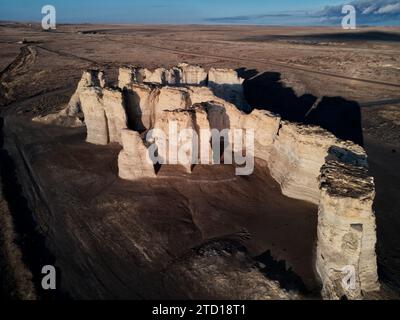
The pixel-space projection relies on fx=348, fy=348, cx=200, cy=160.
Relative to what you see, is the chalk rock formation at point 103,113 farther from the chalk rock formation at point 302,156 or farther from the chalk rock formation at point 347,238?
the chalk rock formation at point 347,238

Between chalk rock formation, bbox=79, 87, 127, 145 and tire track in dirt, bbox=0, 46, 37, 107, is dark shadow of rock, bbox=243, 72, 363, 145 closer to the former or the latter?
chalk rock formation, bbox=79, 87, 127, 145

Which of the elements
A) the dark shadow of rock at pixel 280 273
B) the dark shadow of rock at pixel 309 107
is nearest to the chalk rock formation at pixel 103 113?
the dark shadow of rock at pixel 280 273

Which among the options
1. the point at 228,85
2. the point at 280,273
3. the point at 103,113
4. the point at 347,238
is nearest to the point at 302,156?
the point at 347,238

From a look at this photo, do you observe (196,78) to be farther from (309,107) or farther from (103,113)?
(309,107)

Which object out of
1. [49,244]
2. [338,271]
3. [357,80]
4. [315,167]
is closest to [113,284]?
[49,244]

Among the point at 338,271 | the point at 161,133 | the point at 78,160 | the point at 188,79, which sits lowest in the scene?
the point at 338,271
